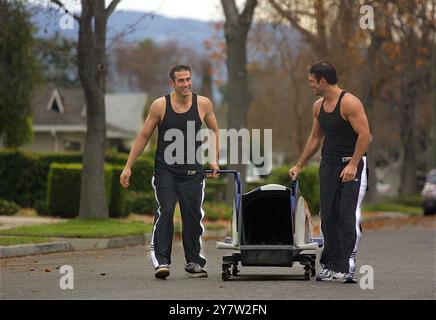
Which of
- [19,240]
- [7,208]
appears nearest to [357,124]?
[19,240]

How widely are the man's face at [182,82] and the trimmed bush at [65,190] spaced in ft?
46.9

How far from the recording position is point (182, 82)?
11.9 metres

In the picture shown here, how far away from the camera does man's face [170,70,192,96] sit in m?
11.9

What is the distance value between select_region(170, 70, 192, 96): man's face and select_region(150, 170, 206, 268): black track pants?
84cm

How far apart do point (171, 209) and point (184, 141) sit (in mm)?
738

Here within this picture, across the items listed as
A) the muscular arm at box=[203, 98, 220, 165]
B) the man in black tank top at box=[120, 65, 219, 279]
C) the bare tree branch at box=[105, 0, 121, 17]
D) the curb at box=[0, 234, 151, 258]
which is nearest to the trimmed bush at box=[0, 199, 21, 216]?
the bare tree branch at box=[105, 0, 121, 17]

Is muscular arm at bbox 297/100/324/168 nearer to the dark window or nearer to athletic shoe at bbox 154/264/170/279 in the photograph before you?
athletic shoe at bbox 154/264/170/279

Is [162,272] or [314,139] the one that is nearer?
[162,272]

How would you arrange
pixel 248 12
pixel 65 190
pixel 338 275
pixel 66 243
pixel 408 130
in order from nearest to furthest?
1. pixel 338 275
2. pixel 66 243
3. pixel 65 190
4. pixel 248 12
5. pixel 408 130

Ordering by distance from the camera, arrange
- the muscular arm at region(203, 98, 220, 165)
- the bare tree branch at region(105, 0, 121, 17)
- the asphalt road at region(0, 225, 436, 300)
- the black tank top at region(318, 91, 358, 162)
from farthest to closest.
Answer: the bare tree branch at region(105, 0, 121, 17) < the muscular arm at region(203, 98, 220, 165) < the black tank top at region(318, 91, 358, 162) < the asphalt road at region(0, 225, 436, 300)

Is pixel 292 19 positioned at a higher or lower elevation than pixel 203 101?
higher

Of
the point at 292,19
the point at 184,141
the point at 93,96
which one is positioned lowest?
the point at 184,141

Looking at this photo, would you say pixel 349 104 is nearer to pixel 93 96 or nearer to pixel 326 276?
pixel 326 276
